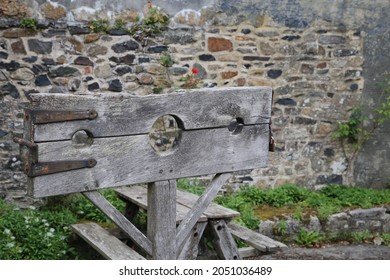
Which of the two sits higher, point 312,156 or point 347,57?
point 347,57

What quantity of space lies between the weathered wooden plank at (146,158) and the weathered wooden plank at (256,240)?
28.6 inches

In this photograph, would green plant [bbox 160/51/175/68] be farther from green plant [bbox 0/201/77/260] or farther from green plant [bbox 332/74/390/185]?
green plant [bbox 332/74/390/185]

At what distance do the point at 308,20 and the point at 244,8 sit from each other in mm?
853

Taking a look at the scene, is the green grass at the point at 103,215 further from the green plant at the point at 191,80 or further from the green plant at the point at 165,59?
the green plant at the point at 165,59

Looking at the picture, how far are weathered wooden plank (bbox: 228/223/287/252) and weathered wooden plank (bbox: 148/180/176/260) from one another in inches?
38.5

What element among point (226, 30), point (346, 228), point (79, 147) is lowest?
point (346, 228)

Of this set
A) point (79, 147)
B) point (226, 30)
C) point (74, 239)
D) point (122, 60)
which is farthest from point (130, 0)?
point (79, 147)

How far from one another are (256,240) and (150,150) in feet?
5.04

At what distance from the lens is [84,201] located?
7145 millimetres

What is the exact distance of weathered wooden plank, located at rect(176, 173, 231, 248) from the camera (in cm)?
524

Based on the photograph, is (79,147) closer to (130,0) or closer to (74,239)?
(74,239)

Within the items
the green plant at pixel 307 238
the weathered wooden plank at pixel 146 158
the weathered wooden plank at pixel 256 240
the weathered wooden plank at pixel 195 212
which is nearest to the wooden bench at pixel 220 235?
the weathered wooden plank at pixel 256 240

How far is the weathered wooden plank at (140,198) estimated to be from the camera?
5713 mm

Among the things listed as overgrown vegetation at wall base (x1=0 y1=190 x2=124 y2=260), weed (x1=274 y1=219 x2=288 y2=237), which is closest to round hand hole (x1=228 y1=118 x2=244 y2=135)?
overgrown vegetation at wall base (x1=0 y1=190 x2=124 y2=260)
